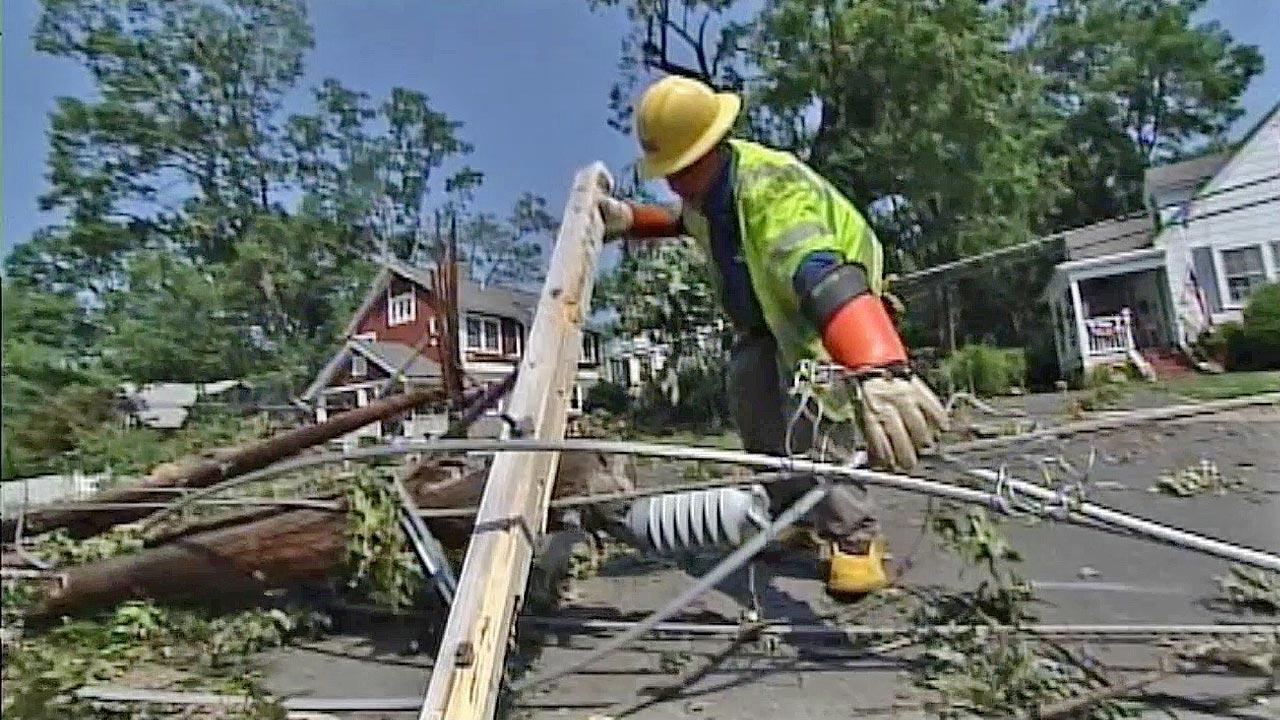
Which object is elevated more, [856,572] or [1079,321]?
[1079,321]

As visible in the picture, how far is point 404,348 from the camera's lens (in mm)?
1944

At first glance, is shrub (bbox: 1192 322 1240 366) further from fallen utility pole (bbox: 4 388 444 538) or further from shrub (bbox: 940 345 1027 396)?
fallen utility pole (bbox: 4 388 444 538)

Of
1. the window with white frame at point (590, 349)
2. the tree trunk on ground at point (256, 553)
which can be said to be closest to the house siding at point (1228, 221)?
the window with white frame at point (590, 349)

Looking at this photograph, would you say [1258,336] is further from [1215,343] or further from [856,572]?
[856,572]

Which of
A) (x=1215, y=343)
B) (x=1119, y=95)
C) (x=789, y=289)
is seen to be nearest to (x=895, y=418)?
(x=789, y=289)

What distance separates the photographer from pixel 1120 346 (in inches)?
71.9

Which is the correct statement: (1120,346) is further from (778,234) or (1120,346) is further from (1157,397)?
(778,234)

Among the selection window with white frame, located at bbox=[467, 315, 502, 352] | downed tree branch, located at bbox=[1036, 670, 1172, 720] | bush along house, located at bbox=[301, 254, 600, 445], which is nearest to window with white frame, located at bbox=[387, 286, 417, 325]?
bush along house, located at bbox=[301, 254, 600, 445]

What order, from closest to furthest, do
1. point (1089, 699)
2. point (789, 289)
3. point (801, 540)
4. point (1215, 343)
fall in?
point (1089, 699) → point (789, 289) → point (801, 540) → point (1215, 343)

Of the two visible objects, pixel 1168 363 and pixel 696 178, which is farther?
pixel 1168 363

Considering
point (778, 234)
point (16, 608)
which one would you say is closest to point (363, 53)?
point (778, 234)

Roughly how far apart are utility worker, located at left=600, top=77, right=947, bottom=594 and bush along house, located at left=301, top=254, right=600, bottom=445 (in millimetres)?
391

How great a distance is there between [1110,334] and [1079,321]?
10cm

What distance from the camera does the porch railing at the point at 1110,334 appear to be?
1.77 metres
